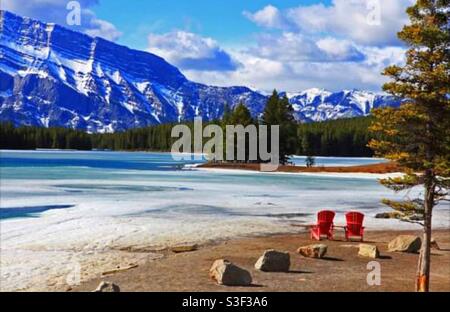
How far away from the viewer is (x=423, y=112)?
15.0 metres

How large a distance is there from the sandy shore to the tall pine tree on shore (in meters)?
2.33

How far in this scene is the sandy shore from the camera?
16.0 metres

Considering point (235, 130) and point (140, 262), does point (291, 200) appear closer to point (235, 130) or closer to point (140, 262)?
point (140, 262)

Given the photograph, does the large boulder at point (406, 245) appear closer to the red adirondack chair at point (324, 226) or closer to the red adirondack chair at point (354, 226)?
the red adirondack chair at point (354, 226)

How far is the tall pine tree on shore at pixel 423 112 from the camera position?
14.8m

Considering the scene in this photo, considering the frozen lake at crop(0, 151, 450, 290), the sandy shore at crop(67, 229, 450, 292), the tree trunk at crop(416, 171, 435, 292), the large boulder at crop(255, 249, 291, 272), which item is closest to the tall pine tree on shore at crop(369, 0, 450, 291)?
the tree trunk at crop(416, 171, 435, 292)

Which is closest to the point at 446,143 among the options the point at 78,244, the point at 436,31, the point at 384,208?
the point at 436,31

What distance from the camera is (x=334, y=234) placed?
89.5 feet

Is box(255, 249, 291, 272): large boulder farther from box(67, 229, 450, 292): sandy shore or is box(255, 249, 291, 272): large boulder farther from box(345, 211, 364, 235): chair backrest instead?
box(345, 211, 364, 235): chair backrest

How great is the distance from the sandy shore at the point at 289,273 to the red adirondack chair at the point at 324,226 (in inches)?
31.4

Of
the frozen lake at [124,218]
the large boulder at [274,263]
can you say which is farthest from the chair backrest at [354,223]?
the large boulder at [274,263]

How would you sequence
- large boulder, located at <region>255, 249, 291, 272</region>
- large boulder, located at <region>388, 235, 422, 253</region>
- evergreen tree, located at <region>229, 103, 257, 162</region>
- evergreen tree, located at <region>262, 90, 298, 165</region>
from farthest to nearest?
evergreen tree, located at <region>229, 103, 257, 162</region> < evergreen tree, located at <region>262, 90, 298, 165</region> < large boulder, located at <region>388, 235, 422, 253</region> < large boulder, located at <region>255, 249, 291, 272</region>

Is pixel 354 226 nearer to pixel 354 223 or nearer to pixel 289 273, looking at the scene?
pixel 354 223

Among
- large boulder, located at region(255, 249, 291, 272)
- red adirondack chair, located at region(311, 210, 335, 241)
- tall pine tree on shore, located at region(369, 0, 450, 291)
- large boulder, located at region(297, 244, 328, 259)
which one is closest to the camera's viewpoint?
tall pine tree on shore, located at region(369, 0, 450, 291)
